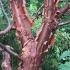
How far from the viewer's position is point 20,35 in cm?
71

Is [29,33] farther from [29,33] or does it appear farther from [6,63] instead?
[6,63]

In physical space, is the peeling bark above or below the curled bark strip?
above

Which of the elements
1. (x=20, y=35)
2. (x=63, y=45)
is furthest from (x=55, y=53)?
(x=20, y=35)

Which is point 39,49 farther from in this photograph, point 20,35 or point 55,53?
point 55,53

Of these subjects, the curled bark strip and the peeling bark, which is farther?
the curled bark strip

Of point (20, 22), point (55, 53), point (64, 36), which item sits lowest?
point (55, 53)

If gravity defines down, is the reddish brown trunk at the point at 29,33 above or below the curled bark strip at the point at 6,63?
above

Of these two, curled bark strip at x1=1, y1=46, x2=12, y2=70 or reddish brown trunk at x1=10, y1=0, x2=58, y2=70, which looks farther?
curled bark strip at x1=1, y1=46, x2=12, y2=70

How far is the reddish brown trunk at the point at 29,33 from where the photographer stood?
2.13ft

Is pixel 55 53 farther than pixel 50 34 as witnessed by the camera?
Yes

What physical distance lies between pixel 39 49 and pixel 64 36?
162 centimetres

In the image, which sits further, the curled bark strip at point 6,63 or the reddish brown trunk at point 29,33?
the curled bark strip at point 6,63

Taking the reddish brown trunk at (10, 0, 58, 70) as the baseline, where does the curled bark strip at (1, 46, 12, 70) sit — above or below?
below

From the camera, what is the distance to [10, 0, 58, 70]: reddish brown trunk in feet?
2.13
